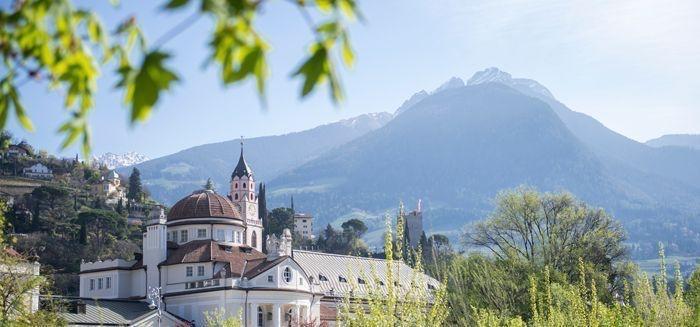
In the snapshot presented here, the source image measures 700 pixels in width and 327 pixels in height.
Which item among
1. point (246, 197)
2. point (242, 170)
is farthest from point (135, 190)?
point (242, 170)

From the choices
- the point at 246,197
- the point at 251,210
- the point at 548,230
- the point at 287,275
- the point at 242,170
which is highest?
the point at 242,170

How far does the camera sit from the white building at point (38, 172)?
184250mm

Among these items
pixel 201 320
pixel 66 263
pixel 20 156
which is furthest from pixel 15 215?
pixel 201 320

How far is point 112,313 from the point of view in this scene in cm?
7150

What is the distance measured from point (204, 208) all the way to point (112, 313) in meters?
15.9

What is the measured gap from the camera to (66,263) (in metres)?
123

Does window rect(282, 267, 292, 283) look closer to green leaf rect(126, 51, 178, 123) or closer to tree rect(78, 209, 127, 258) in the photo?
tree rect(78, 209, 127, 258)

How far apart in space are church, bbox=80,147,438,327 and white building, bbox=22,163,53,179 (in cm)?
10401

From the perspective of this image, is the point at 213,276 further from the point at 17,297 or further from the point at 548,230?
the point at 17,297

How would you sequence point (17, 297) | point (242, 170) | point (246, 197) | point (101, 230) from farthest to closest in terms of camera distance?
point (101, 230)
point (246, 197)
point (242, 170)
point (17, 297)

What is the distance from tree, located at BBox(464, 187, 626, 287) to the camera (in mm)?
69375

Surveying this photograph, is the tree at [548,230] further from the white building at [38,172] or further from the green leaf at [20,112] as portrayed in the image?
the white building at [38,172]

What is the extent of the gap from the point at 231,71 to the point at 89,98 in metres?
0.88

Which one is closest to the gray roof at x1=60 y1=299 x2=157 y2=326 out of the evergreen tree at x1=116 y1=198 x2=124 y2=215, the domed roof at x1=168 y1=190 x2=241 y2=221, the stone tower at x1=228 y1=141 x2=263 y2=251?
the domed roof at x1=168 y1=190 x2=241 y2=221
